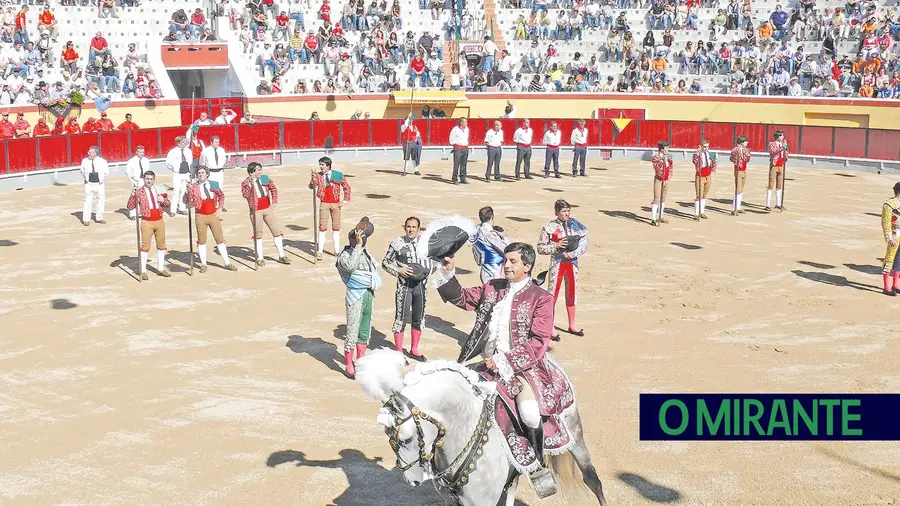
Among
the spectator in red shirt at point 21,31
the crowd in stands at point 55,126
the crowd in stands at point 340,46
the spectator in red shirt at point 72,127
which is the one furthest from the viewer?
the crowd in stands at point 340,46

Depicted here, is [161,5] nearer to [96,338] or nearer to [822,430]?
[96,338]

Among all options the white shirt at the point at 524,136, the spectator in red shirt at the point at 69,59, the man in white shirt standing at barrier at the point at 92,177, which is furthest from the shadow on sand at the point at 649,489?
the spectator in red shirt at the point at 69,59

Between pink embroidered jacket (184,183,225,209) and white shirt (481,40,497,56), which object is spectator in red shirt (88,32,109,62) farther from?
→ pink embroidered jacket (184,183,225,209)

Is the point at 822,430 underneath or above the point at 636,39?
underneath

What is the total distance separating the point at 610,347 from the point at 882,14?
27.4 meters

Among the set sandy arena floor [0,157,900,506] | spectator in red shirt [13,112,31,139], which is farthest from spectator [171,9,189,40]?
sandy arena floor [0,157,900,506]

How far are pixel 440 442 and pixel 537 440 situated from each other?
1185mm

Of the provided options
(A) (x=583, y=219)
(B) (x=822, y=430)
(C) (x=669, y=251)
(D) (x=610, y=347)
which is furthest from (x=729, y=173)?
(B) (x=822, y=430)

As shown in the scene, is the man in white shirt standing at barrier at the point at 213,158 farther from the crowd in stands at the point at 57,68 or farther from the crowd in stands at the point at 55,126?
the crowd in stands at the point at 57,68

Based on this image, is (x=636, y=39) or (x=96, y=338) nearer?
(x=96, y=338)

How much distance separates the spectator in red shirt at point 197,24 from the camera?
116 feet

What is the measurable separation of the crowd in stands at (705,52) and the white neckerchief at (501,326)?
29451mm

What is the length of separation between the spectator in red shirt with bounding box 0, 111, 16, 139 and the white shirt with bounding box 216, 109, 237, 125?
586cm

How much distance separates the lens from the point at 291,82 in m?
36.5
